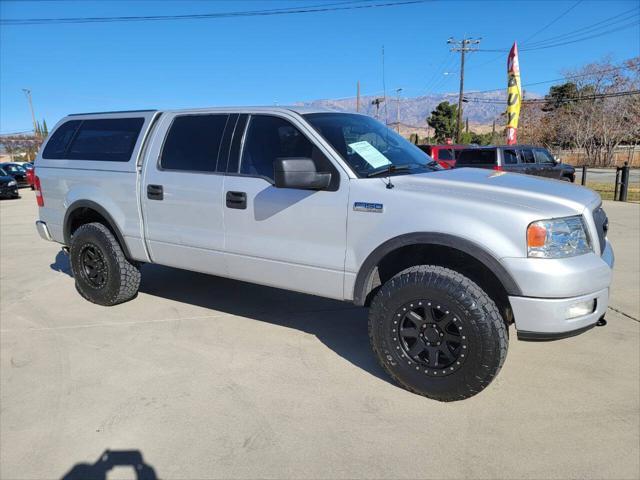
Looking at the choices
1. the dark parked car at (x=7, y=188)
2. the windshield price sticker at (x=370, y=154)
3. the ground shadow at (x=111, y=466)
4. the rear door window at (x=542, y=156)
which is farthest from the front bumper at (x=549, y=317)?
the dark parked car at (x=7, y=188)

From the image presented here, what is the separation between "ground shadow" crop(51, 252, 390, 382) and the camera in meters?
3.95

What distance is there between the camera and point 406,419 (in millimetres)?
2865

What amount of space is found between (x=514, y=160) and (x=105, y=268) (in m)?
13.4

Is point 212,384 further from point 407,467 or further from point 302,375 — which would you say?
point 407,467

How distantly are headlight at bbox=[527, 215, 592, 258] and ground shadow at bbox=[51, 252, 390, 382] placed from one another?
1.42 meters

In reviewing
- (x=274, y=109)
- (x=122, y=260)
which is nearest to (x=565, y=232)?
(x=274, y=109)

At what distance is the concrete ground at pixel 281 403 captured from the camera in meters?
2.49

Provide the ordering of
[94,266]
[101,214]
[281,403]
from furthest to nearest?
[94,266] → [101,214] → [281,403]

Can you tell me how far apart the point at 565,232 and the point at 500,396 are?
1192 mm

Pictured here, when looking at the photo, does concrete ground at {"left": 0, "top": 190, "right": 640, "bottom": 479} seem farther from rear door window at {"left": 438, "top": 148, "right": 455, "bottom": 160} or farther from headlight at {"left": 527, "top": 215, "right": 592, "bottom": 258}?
rear door window at {"left": 438, "top": 148, "right": 455, "bottom": 160}

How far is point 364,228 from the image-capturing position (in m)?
3.17

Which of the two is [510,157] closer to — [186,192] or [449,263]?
[449,263]

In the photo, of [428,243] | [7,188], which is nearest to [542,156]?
[428,243]

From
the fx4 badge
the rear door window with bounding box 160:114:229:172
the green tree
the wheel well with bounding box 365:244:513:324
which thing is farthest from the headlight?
the green tree
